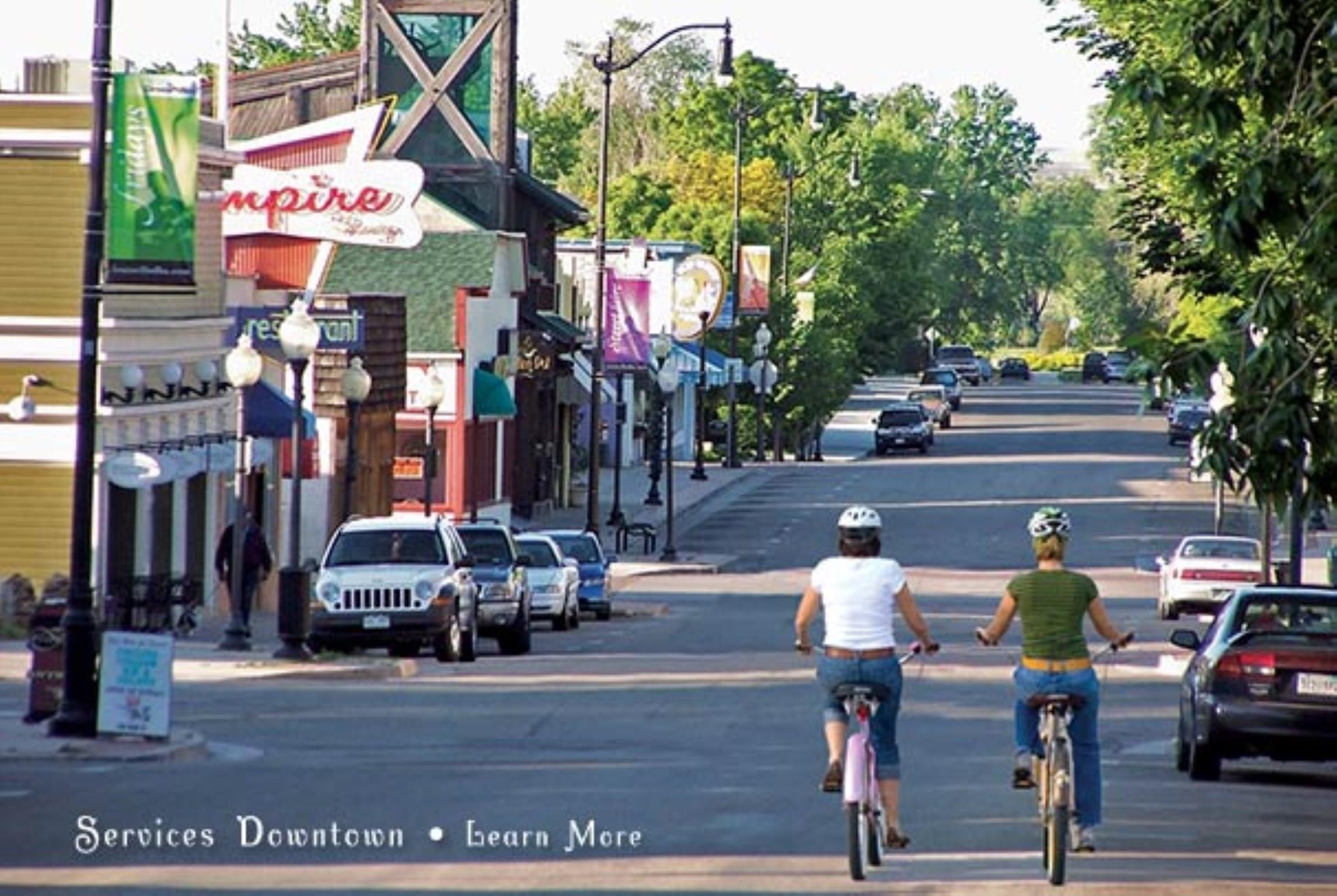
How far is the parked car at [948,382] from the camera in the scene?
121 m

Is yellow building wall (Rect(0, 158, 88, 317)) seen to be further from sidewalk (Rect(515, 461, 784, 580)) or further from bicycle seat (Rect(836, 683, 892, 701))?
bicycle seat (Rect(836, 683, 892, 701))

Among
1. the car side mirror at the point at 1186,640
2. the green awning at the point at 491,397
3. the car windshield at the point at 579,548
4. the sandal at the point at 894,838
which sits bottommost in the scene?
the car windshield at the point at 579,548

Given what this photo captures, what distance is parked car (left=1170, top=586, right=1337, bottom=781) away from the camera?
21.1 m

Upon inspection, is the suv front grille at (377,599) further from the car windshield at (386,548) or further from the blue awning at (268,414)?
the blue awning at (268,414)

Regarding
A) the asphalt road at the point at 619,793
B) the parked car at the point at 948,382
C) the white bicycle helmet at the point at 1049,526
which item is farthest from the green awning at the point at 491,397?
the parked car at the point at 948,382

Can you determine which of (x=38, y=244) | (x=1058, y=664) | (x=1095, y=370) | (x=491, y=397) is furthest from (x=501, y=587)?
(x=1095, y=370)

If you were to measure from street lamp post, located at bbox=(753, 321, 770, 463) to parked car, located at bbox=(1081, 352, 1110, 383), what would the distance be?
71.4m

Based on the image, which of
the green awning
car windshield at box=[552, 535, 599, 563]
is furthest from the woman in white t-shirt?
the green awning

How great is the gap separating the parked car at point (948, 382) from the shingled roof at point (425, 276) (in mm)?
58045

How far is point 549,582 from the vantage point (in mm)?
41719

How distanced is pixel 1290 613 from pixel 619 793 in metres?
6.10

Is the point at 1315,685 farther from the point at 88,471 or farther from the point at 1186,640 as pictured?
the point at 88,471

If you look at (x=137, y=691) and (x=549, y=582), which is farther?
(x=549, y=582)

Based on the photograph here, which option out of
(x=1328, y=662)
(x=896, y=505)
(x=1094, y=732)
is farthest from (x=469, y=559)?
(x=896, y=505)
